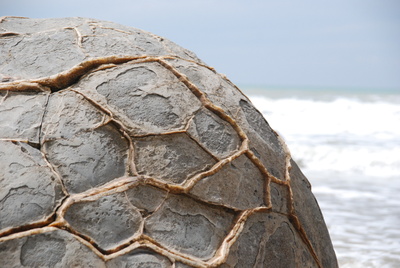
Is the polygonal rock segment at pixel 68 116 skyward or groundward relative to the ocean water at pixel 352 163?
skyward

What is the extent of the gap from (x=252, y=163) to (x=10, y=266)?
35.8 inches

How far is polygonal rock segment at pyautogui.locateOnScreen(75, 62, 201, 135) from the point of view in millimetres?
2027

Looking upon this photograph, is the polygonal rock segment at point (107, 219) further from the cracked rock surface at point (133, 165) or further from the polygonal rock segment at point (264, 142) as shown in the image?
the polygonal rock segment at point (264, 142)

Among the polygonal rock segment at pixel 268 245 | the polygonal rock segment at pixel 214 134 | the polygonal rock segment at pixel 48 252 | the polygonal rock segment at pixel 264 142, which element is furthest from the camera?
the polygonal rock segment at pixel 264 142

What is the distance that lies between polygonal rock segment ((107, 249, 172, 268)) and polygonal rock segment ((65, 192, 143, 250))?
0.16 ft

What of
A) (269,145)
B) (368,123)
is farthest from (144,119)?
(368,123)

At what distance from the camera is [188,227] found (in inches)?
75.9

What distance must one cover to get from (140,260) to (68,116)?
0.55 meters

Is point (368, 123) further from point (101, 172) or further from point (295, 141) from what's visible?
point (101, 172)

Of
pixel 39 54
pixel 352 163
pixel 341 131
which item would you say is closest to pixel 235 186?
pixel 39 54

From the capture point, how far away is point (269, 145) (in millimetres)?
2307

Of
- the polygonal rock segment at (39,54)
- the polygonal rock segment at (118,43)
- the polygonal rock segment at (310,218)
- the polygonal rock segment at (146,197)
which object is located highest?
the polygonal rock segment at (118,43)

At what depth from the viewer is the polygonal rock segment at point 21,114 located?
194 cm

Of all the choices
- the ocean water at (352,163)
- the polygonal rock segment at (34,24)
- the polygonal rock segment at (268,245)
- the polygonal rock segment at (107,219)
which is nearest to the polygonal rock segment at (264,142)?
the polygonal rock segment at (268,245)
